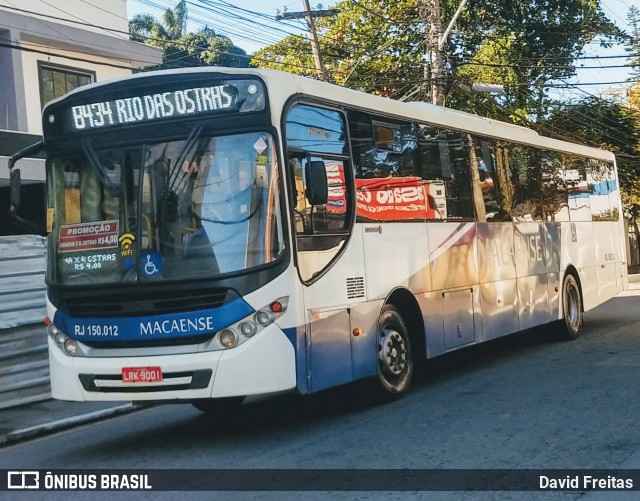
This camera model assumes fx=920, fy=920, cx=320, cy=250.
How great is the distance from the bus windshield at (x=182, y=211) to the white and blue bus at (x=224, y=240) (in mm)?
12

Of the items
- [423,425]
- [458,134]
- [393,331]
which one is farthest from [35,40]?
[423,425]

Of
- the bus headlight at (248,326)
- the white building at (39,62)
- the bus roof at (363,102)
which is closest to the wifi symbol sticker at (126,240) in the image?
the bus headlight at (248,326)

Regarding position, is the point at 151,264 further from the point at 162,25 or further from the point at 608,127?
the point at 162,25

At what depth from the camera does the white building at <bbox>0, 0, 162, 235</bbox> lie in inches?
745

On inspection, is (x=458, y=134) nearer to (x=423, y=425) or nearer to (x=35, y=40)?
(x=423, y=425)

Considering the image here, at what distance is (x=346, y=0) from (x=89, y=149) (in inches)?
864

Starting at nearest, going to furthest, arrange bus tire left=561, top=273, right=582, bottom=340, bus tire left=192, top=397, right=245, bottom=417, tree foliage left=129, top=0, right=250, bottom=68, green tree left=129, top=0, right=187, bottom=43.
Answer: bus tire left=192, top=397, right=245, bottom=417
bus tire left=561, top=273, right=582, bottom=340
tree foliage left=129, top=0, right=250, bottom=68
green tree left=129, top=0, right=187, bottom=43

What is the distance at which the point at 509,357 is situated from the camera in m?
13.2

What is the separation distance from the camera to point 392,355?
9641 millimetres

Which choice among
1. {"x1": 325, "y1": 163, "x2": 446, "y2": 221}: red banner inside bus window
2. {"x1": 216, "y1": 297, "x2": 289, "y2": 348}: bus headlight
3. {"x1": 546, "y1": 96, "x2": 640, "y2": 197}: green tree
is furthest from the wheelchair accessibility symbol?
{"x1": 546, "y1": 96, "x2": 640, "y2": 197}: green tree

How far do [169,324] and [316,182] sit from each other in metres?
1.76

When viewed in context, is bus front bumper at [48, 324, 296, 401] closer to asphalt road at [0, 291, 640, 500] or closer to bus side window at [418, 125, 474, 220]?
asphalt road at [0, 291, 640, 500]

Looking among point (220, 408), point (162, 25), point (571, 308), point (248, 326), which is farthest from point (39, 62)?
point (162, 25)

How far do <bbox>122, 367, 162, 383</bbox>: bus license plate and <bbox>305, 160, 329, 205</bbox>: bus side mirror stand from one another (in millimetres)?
1984
